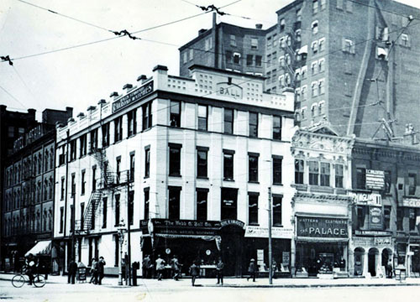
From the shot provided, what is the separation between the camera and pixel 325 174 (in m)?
48.8

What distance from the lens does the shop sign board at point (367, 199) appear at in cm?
4953

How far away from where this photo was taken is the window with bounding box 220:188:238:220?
Result: 4456cm

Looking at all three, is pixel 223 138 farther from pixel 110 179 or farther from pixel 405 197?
pixel 405 197

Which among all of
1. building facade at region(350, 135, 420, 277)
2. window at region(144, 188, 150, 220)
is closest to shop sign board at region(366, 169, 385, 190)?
building facade at region(350, 135, 420, 277)

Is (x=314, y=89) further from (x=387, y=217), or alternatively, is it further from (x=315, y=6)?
(x=387, y=217)

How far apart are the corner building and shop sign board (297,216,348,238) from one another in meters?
1.39

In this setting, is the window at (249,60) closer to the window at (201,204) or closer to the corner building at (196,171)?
the corner building at (196,171)

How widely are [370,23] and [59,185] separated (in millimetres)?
33352

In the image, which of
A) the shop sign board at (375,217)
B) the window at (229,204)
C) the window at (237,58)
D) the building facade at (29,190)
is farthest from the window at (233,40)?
the window at (229,204)

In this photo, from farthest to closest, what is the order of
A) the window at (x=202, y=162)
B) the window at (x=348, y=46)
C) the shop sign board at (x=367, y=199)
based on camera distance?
the window at (x=348, y=46), the shop sign board at (x=367, y=199), the window at (x=202, y=162)

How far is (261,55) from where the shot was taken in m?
78.3

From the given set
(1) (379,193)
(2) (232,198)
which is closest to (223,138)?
(2) (232,198)

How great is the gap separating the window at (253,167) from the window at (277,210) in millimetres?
2178

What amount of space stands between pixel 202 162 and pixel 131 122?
650 centimetres
